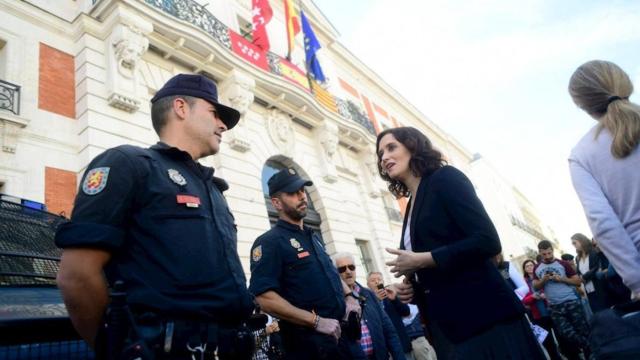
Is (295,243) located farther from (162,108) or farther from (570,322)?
(570,322)

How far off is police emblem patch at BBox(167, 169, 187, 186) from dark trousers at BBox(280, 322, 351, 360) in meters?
1.50

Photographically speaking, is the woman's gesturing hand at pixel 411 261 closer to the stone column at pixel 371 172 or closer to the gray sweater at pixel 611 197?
the gray sweater at pixel 611 197

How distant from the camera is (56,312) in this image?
5.22 ft

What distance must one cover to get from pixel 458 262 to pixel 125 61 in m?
7.56

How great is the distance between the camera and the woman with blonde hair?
6.18ft

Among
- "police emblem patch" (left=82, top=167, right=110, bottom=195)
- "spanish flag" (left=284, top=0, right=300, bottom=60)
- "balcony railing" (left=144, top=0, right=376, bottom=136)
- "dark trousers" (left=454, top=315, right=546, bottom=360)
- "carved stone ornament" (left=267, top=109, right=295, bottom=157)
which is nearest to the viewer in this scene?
"police emblem patch" (left=82, top=167, right=110, bottom=195)

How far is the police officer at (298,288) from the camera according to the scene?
2703 mm

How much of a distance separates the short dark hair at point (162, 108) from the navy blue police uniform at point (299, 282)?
1324 millimetres

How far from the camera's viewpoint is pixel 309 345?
107 inches

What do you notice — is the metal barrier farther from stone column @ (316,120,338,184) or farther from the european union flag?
the european union flag

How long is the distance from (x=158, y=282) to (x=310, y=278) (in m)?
1.65

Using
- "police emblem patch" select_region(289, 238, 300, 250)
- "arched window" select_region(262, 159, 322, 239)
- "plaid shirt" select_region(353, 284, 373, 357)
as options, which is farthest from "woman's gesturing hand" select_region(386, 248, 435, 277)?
"arched window" select_region(262, 159, 322, 239)

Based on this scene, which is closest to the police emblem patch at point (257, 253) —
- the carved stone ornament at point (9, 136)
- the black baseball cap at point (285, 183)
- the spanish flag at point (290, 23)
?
the black baseball cap at point (285, 183)

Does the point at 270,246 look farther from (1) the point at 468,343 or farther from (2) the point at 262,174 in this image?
(2) the point at 262,174
